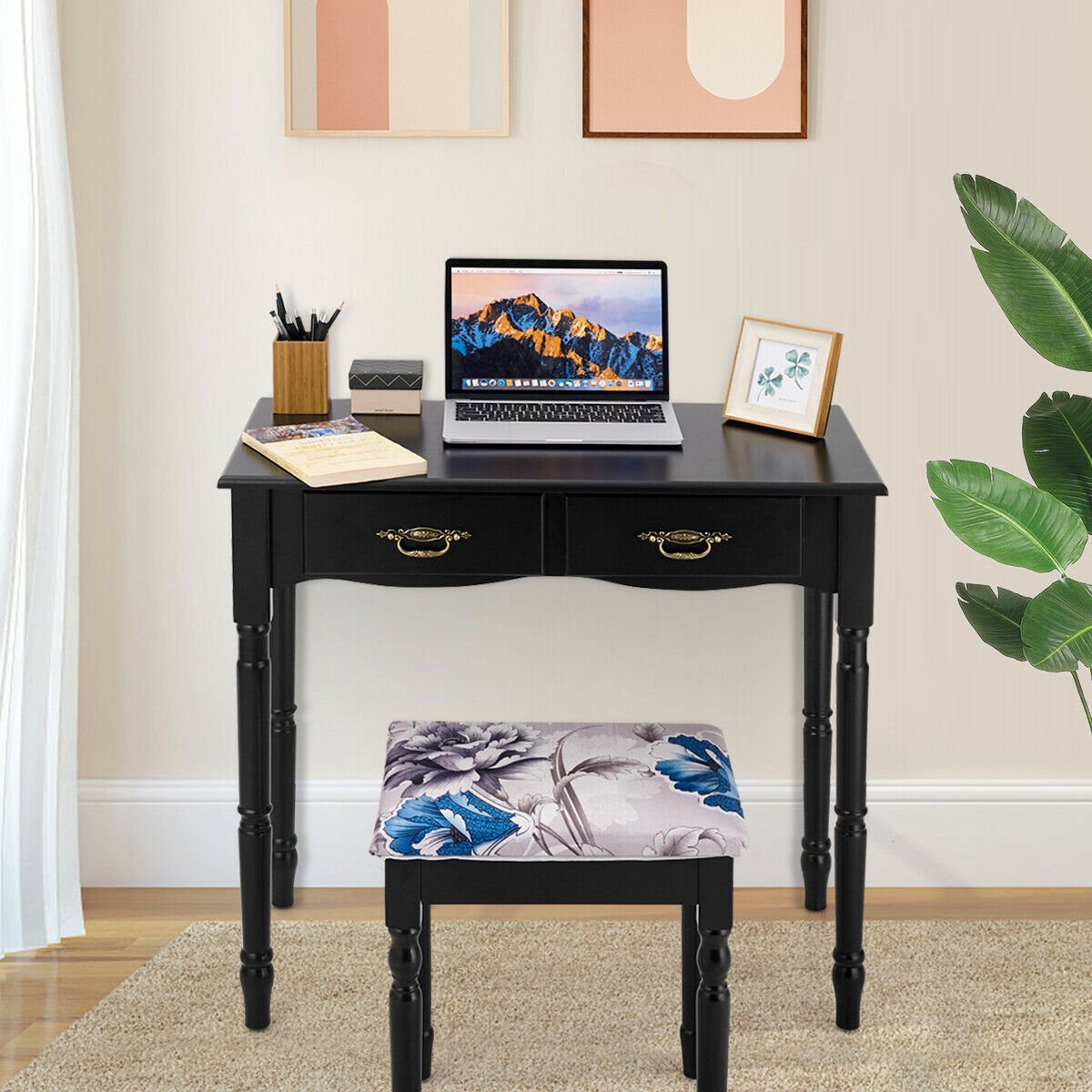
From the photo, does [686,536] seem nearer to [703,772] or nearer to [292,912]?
[703,772]

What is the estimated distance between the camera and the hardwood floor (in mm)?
2295

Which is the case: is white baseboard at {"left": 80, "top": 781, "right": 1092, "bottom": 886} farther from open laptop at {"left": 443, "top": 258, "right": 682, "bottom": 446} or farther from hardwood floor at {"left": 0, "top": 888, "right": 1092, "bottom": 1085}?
open laptop at {"left": 443, "top": 258, "right": 682, "bottom": 446}

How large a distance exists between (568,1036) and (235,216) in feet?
4.73

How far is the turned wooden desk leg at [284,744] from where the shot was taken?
243 cm

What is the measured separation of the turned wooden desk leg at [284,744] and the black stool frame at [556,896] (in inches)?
30.0

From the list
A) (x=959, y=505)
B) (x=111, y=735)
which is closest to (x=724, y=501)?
(x=959, y=505)

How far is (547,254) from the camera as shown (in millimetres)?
2434

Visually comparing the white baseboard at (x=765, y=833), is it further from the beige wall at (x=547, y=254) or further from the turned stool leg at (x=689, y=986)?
the turned stool leg at (x=689, y=986)

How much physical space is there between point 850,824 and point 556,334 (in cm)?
87

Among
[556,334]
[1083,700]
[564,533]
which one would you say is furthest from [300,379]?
[1083,700]

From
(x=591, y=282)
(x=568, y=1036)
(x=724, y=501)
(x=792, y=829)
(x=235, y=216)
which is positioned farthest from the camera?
(x=792, y=829)

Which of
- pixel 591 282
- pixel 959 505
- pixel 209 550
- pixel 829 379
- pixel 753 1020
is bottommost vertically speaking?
pixel 753 1020

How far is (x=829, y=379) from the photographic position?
213 centimetres

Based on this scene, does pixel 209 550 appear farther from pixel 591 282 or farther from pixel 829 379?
pixel 829 379
